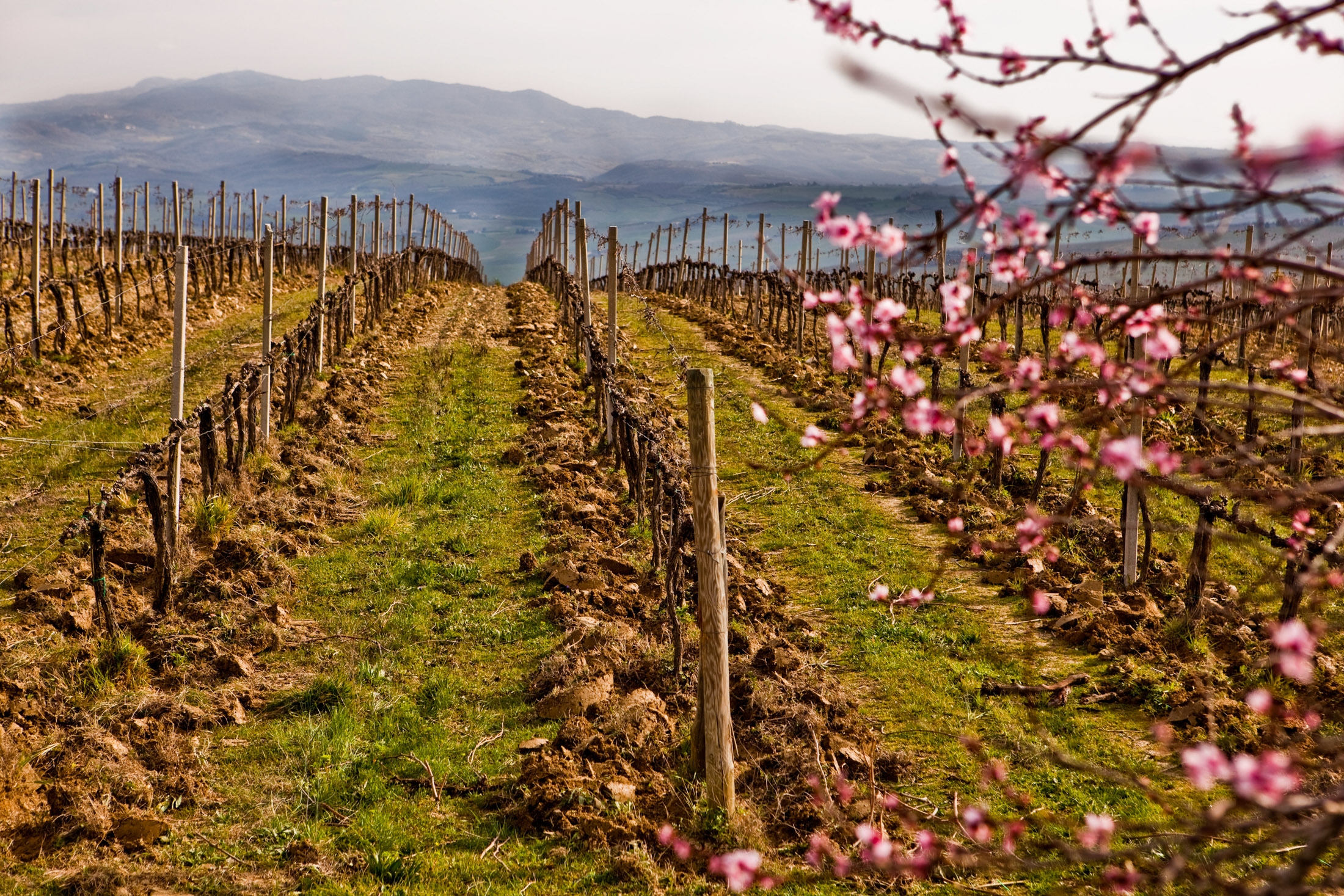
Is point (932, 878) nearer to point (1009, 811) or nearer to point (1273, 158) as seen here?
point (1009, 811)

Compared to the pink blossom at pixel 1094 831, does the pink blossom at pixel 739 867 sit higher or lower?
lower

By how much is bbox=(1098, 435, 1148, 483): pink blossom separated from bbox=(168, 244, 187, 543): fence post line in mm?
7931

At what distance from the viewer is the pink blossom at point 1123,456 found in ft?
7.66

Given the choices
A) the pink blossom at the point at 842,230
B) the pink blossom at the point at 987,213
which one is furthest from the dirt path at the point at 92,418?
the pink blossom at the point at 987,213

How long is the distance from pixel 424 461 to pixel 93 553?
19.4 feet

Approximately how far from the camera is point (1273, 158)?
167cm

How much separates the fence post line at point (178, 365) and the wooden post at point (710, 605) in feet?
17.6

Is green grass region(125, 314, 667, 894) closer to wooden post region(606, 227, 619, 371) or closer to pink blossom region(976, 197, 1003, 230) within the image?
wooden post region(606, 227, 619, 371)

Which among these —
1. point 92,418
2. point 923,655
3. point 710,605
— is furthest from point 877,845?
point 92,418

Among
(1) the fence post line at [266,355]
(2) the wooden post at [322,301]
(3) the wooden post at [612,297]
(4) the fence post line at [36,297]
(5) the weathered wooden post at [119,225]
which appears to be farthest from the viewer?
→ (5) the weathered wooden post at [119,225]

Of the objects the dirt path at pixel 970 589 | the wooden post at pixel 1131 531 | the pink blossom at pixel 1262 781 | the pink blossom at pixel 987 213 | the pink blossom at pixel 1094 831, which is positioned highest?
the pink blossom at pixel 987 213

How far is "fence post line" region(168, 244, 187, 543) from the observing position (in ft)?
28.1

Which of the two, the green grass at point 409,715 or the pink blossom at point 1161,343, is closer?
the pink blossom at point 1161,343

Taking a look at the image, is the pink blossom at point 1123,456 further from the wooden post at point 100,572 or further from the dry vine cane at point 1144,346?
the wooden post at point 100,572
